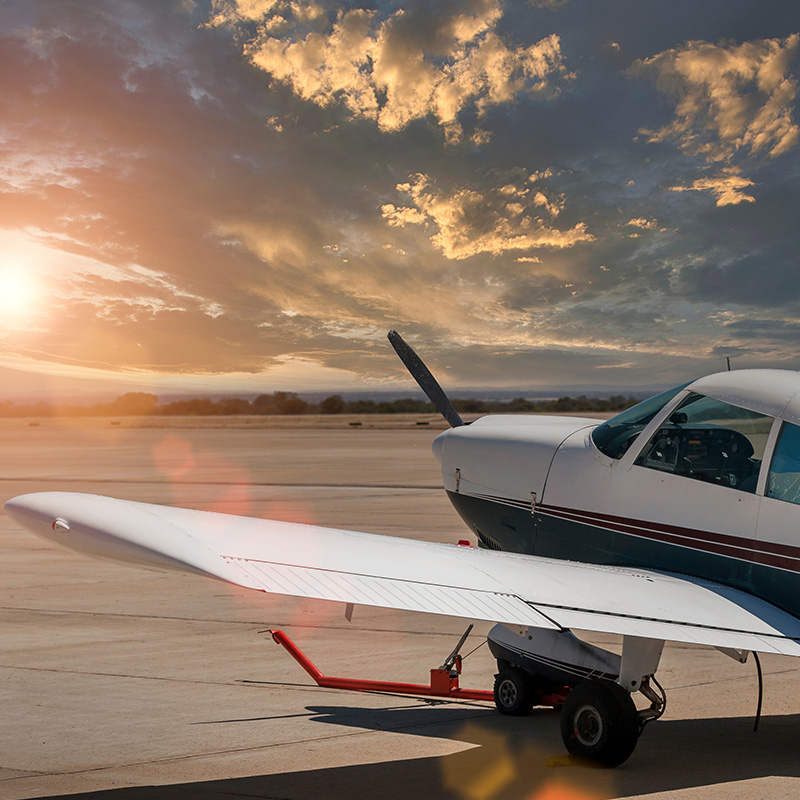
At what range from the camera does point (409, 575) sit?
438 centimetres

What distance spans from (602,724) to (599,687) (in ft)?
0.67

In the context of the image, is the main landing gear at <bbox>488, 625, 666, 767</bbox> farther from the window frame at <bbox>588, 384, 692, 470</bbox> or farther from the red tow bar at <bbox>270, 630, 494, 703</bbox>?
the window frame at <bbox>588, 384, 692, 470</bbox>

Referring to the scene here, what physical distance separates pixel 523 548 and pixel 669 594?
1875 mm

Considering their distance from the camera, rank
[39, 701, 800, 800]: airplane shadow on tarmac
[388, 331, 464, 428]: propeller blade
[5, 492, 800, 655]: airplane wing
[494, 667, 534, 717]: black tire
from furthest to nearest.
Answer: [388, 331, 464, 428]: propeller blade < [494, 667, 534, 717]: black tire < [39, 701, 800, 800]: airplane shadow on tarmac < [5, 492, 800, 655]: airplane wing

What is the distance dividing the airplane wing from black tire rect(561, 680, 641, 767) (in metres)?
0.67

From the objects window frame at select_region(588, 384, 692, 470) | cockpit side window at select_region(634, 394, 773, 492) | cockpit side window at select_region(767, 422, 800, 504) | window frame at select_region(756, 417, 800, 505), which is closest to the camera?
cockpit side window at select_region(767, 422, 800, 504)

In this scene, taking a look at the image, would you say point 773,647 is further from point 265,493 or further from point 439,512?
point 265,493

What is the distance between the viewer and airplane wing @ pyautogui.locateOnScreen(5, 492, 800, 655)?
383 centimetres

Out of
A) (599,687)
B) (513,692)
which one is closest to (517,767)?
(599,687)

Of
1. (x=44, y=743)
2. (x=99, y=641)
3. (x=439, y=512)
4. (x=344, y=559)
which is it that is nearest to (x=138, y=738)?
(x=44, y=743)

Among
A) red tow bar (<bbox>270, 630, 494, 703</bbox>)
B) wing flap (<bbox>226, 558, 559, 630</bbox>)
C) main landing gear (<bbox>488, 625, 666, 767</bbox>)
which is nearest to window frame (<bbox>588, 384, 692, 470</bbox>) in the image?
main landing gear (<bbox>488, 625, 666, 767</bbox>)

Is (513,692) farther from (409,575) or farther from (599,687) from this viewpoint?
(409,575)

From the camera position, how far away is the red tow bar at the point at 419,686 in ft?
19.7

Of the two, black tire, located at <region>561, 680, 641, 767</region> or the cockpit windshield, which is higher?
the cockpit windshield
